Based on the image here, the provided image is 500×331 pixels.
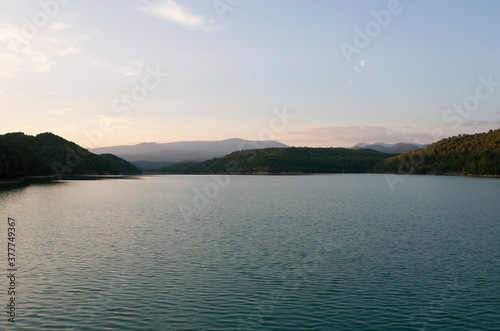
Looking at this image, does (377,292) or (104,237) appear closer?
(377,292)

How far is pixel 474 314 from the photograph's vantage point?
16141 millimetres

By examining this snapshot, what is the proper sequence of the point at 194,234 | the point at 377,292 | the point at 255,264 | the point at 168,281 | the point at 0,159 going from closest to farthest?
the point at 377,292, the point at 168,281, the point at 255,264, the point at 194,234, the point at 0,159

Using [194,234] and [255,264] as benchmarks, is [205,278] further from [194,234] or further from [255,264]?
[194,234]

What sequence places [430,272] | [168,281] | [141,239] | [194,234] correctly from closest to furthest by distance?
[168,281], [430,272], [141,239], [194,234]

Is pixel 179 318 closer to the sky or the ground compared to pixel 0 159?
closer to the ground

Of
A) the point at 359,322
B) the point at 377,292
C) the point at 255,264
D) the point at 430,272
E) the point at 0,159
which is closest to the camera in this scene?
the point at 359,322

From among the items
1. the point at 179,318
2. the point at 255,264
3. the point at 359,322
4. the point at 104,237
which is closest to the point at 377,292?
the point at 359,322

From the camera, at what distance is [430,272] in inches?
893

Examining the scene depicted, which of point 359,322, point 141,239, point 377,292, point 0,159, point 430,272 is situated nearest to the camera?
point 359,322

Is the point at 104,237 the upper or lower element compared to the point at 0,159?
lower

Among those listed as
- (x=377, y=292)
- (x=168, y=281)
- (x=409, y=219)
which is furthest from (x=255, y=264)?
(x=409, y=219)

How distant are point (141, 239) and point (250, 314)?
1934 centimetres

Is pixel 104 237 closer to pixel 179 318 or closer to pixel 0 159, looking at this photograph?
pixel 179 318

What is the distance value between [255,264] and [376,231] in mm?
18190
